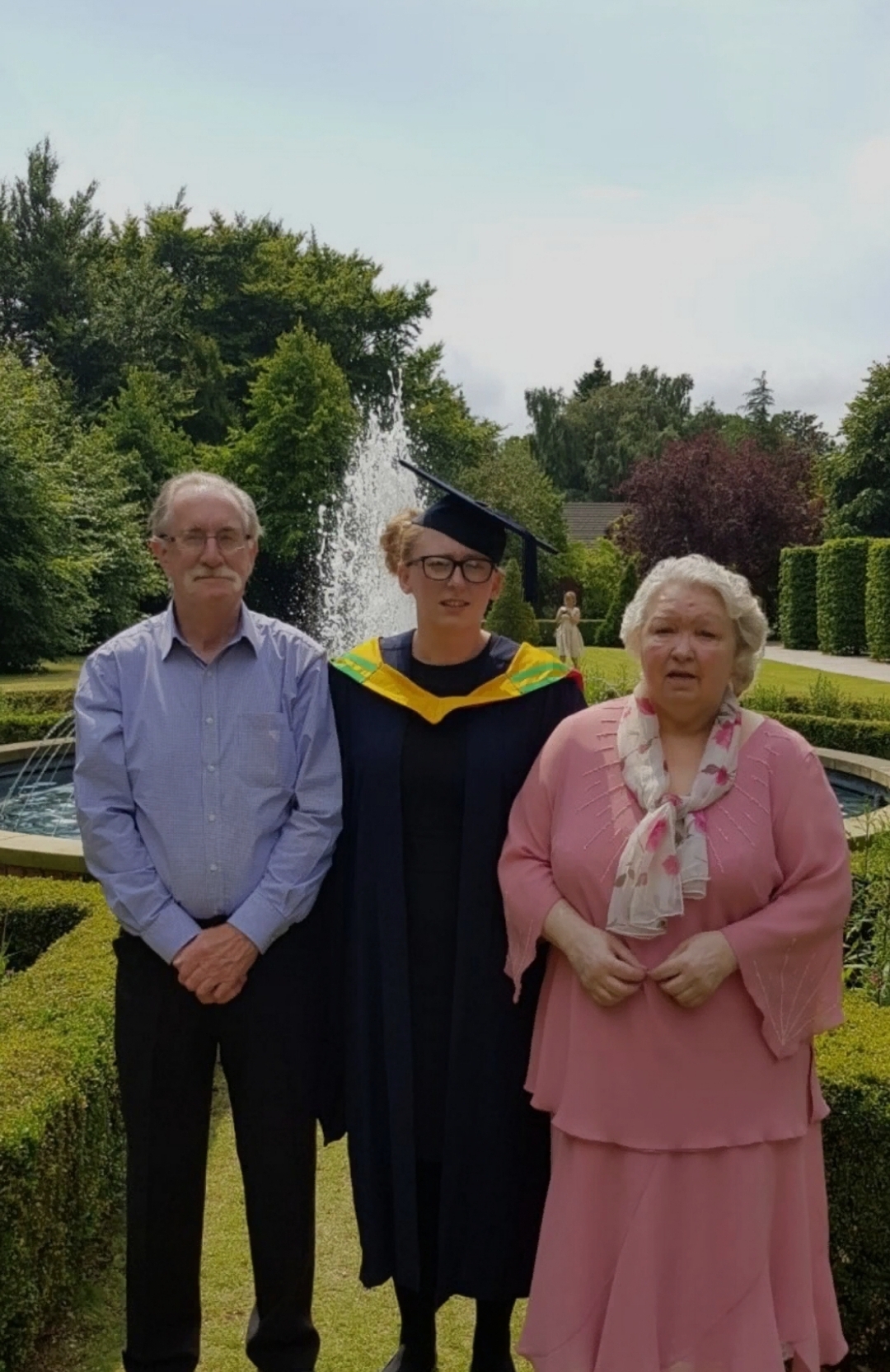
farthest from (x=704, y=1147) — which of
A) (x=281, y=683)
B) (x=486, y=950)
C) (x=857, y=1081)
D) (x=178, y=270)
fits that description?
(x=178, y=270)

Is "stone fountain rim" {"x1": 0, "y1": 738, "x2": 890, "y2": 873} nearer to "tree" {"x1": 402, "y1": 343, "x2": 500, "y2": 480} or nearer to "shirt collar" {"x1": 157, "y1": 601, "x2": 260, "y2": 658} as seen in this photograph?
"shirt collar" {"x1": 157, "y1": 601, "x2": 260, "y2": 658}

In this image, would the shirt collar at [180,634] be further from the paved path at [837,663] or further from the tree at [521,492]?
the tree at [521,492]

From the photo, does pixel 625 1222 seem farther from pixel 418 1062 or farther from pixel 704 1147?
pixel 418 1062

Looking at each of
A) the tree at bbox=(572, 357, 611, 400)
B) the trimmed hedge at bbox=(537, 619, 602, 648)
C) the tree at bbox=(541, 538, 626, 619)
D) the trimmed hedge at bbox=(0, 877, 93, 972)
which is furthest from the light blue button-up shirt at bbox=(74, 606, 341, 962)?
the tree at bbox=(572, 357, 611, 400)

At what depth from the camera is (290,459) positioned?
109 feet

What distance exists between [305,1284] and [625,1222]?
0.78 m

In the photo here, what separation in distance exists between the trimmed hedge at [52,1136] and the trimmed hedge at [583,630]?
26069mm

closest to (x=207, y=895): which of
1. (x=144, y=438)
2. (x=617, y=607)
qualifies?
(x=144, y=438)

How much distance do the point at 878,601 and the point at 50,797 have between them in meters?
20.3

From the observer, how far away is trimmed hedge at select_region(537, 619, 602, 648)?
29.9 meters

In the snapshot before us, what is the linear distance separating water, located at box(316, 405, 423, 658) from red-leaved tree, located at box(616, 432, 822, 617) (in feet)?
24.9

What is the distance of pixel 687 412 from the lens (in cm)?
7031

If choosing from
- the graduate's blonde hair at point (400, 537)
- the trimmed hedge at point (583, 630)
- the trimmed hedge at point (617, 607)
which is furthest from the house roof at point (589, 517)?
the graduate's blonde hair at point (400, 537)

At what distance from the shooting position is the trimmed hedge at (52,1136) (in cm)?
266
